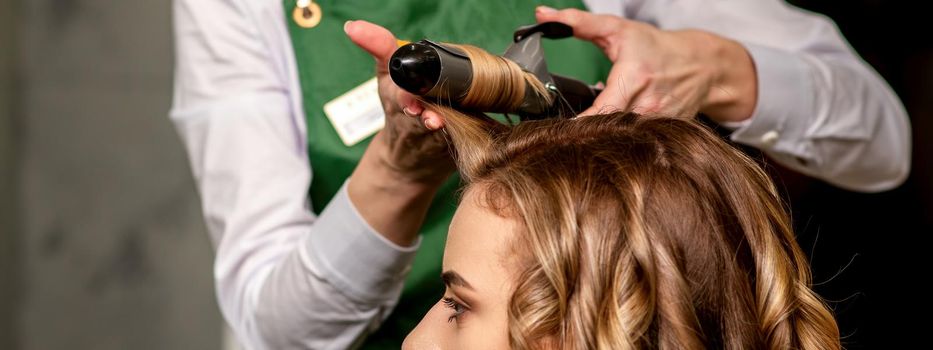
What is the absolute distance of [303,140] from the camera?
4.08 feet

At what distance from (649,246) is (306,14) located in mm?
629

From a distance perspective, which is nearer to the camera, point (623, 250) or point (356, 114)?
point (623, 250)

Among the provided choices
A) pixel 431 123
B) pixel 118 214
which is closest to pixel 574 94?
pixel 431 123

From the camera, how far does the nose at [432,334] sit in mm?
827

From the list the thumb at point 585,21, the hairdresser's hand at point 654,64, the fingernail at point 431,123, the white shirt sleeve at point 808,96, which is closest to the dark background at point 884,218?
the white shirt sleeve at point 808,96

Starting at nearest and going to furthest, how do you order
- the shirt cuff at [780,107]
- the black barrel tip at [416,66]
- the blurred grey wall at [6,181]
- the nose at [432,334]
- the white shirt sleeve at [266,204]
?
the black barrel tip at [416,66], the nose at [432,334], the white shirt sleeve at [266,204], the shirt cuff at [780,107], the blurred grey wall at [6,181]

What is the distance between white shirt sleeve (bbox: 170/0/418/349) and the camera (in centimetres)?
107

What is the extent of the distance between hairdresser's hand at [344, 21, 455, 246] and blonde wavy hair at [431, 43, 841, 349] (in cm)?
4

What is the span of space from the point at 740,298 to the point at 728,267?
0.03 meters

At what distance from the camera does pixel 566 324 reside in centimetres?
75

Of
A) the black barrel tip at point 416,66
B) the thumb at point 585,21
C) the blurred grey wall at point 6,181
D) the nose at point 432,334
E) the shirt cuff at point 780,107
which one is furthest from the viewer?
the blurred grey wall at point 6,181

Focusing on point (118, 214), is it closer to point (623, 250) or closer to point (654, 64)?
point (654, 64)

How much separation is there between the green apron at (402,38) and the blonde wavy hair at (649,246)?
0.38m

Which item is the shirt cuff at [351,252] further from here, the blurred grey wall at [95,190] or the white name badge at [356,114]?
the blurred grey wall at [95,190]
